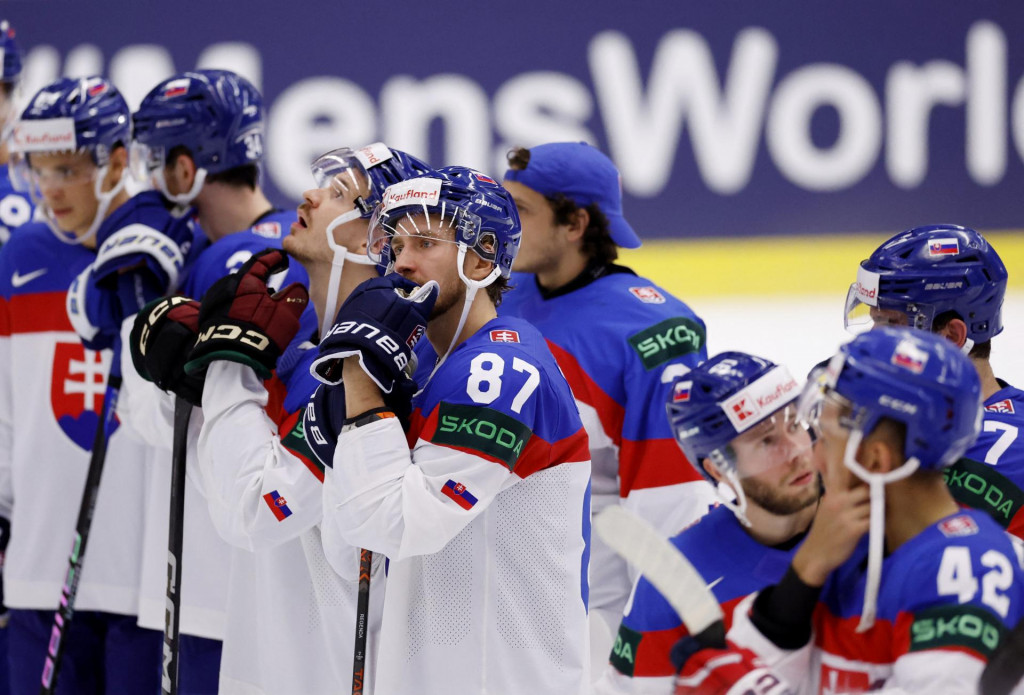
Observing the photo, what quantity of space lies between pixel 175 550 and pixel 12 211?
200 cm

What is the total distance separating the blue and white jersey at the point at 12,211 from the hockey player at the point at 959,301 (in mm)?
3018

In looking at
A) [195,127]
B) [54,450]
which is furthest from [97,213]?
[54,450]

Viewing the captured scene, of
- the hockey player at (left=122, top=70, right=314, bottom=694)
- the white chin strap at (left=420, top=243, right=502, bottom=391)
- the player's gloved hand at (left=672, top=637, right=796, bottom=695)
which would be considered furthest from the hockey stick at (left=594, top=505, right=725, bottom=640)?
the hockey player at (left=122, top=70, right=314, bottom=694)

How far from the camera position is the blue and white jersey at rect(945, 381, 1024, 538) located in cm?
254

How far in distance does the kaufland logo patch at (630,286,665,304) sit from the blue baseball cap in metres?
0.15

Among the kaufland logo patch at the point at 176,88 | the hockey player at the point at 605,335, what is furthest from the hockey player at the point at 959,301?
the kaufland logo patch at the point at 176,88

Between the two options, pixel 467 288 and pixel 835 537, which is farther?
pixel 467 288

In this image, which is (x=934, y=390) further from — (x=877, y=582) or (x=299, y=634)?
(x=299, y=634)

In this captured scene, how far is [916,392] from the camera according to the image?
1.71 meters

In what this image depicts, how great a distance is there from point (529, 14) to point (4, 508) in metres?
4.50

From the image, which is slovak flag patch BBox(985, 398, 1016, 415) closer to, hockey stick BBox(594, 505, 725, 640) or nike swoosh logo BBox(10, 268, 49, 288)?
hockey stick BBox(594, 505, 725, 640)

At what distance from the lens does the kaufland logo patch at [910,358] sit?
1724 mm

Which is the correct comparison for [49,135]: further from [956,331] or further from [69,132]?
[956,331]

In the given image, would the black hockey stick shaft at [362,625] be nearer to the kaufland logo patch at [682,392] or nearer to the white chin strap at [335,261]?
the white chin strap at [335,261]
